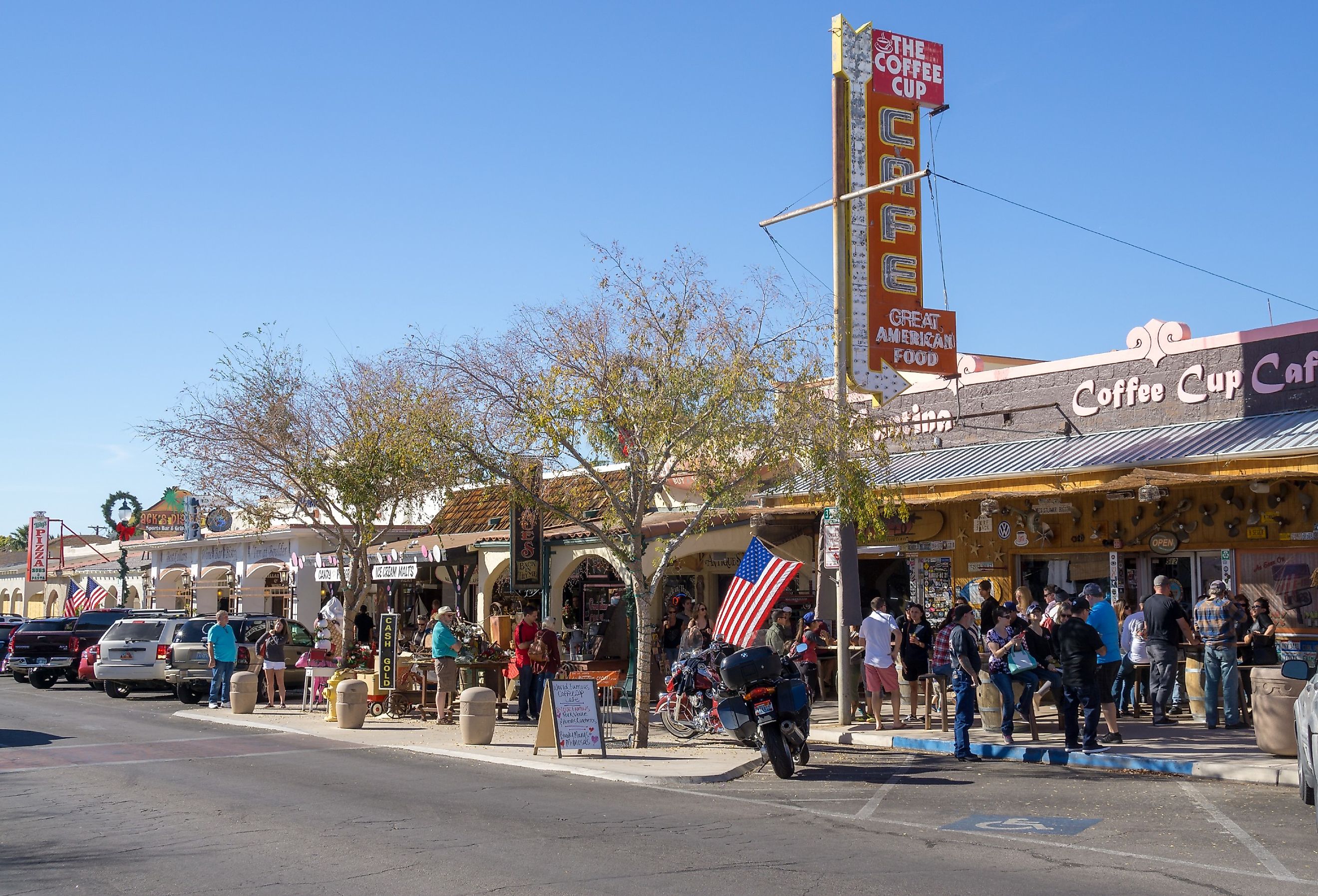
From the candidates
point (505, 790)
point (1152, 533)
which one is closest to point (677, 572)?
point (1152, 533)

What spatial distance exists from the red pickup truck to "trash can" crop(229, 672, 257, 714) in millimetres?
10084

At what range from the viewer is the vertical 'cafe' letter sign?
22.5 metres

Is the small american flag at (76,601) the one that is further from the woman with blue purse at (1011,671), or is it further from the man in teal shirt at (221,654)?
the woman with blue purse at (1011,671)

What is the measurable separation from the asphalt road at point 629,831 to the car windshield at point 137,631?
10978 mm

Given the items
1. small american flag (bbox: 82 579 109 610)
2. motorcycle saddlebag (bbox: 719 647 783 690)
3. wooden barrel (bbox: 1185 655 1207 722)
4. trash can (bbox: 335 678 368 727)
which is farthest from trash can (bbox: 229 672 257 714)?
small american flag (bbox: 82 579 109 610)

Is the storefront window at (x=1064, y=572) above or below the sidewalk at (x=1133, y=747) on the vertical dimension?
above

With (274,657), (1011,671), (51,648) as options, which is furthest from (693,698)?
(51,648)

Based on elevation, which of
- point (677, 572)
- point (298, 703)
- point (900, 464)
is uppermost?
point (900, 464)

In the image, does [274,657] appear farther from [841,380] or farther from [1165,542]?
[1165,542]

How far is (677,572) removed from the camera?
25891 millimetres

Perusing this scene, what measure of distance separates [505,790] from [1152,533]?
11.8 m

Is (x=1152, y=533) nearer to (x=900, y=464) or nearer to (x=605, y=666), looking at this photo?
(x=900, y=464)

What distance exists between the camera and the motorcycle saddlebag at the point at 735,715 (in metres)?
12.9

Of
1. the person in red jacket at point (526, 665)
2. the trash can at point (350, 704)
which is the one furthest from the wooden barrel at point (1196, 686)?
the trash can at point (350, 704)
